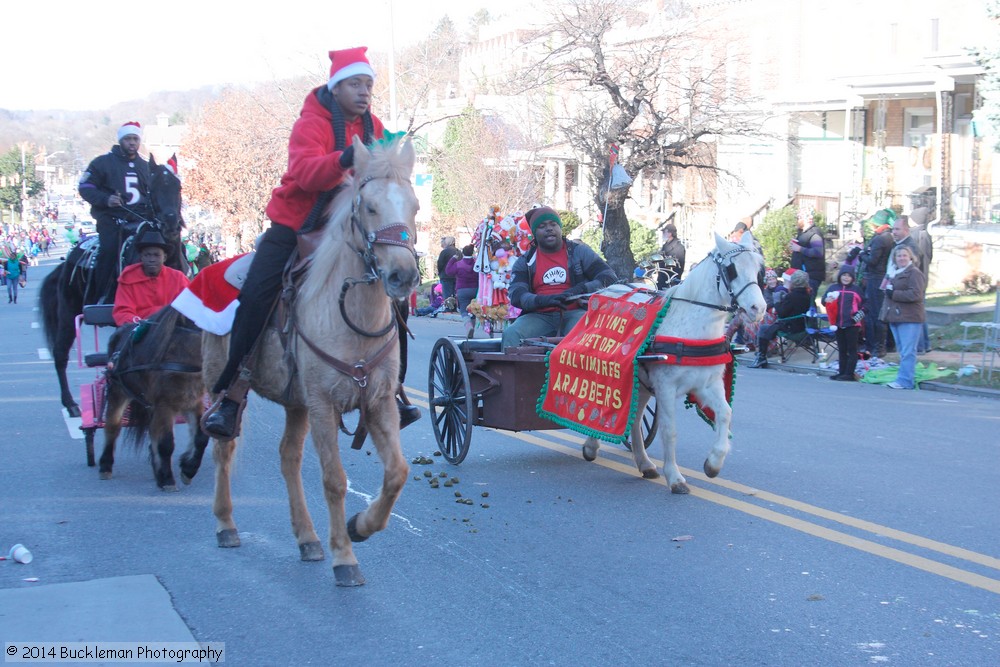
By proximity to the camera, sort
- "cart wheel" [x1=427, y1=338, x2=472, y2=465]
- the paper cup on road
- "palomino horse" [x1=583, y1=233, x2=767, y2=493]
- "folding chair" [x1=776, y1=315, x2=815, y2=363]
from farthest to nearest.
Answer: "folding chair" [x1=776, y1=315, x2=815, y2=363] < "cart wheel" [x1=427, y1=338, x2=472, y2=465] < "palomino horse" [x1=583, y1=233, x2=767, y2=493] < the paper cup on road

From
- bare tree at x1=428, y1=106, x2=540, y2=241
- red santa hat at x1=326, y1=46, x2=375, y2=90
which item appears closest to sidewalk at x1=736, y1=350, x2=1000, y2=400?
red santa hat at x1=326, y1=46, x2=375, y2=90

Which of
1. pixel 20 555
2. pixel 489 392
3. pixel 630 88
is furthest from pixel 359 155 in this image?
pixel 630 88

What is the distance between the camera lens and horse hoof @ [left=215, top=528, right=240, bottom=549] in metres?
6.69

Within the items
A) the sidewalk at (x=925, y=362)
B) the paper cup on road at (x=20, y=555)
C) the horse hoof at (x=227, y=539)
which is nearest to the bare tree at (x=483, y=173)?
the sidewalk at (x=925, y=362)

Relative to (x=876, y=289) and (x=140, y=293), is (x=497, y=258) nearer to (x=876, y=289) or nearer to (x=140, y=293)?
(x=876, y=289)

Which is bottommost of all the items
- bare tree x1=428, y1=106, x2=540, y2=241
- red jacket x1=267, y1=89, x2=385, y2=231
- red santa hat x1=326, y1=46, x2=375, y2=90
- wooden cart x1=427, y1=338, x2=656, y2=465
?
wooden cart x1=427, y1=338, x2=656, y2=465

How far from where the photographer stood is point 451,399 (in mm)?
9453

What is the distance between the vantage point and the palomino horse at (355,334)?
5.46m

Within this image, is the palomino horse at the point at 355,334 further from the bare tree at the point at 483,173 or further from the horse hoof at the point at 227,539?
the bare tree at the point at 483,173

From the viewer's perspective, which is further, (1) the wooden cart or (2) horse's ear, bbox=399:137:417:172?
(1) the wooden cart

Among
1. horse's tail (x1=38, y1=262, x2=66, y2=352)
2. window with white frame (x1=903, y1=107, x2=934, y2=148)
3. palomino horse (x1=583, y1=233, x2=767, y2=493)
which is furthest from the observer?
window with white frame (x1=903, y1=107, x2=934, y2=148)

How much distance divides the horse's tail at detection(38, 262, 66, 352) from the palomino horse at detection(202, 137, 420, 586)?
6.20 metres

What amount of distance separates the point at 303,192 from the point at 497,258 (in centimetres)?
899

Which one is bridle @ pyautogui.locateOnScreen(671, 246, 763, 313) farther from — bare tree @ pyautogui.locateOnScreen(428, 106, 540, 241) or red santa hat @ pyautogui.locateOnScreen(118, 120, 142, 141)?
bare tree @ pyautogui.locateOnScreen(428, 106, 540, 241)
